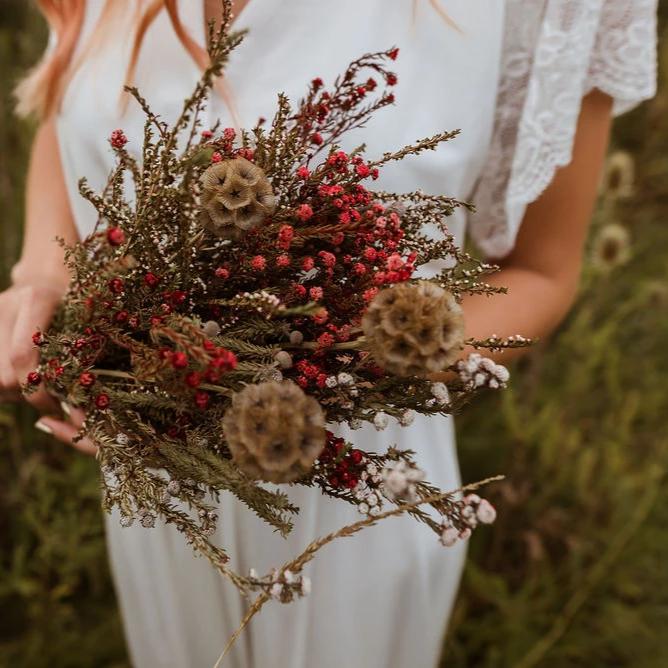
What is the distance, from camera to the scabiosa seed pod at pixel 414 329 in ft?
1.24

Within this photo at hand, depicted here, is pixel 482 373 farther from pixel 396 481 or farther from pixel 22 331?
pixel 22 331

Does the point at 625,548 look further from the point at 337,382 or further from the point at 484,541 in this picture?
the point at 337,382

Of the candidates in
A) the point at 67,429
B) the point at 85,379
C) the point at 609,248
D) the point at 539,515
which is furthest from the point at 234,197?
the point at 539,515

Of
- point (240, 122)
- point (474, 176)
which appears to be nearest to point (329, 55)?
point (240, 122)

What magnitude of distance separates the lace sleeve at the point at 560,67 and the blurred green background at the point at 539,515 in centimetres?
60

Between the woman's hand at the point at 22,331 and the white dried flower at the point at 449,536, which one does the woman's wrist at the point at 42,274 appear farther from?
the white dried flower at the point at 449,536

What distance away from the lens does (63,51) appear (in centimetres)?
80

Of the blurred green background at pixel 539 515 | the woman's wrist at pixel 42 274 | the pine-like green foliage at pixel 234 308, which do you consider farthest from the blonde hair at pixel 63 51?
the blurred green background at pixel 539 515

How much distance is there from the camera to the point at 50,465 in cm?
161

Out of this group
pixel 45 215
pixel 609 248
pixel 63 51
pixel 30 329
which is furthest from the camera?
pixel 609 248

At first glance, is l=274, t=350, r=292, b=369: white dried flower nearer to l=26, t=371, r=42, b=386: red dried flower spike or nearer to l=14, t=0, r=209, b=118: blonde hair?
l=26, t=371, r=42, b=386: red dried flower spike

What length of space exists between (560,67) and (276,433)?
1.92 feet

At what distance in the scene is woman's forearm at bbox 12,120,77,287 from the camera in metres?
0.88

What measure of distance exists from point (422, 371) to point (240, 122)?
439 mm
